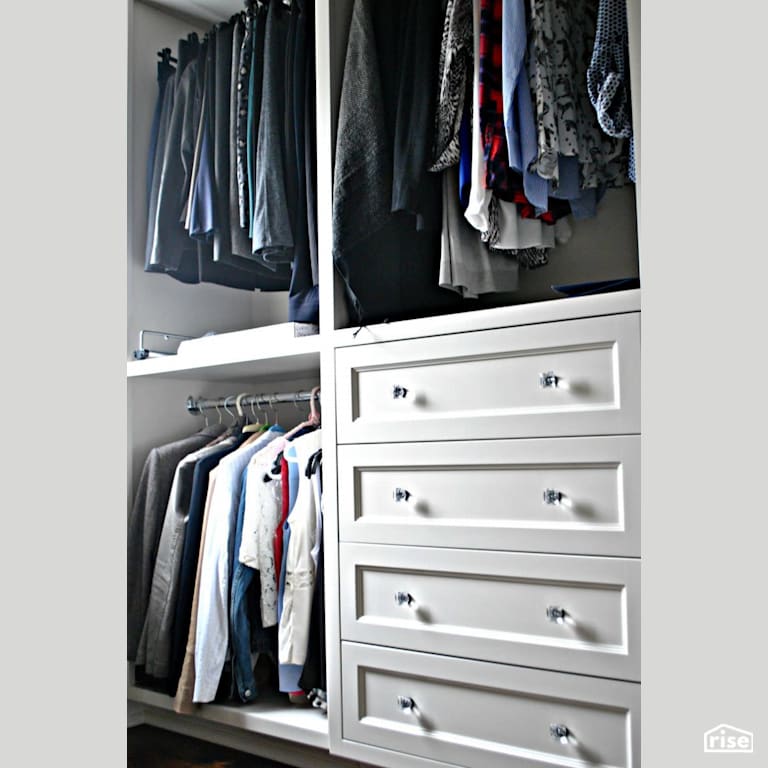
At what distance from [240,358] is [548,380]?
93 cm

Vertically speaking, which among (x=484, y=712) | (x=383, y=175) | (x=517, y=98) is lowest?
(x=484, y=712)

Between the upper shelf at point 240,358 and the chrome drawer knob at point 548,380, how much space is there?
579 mm

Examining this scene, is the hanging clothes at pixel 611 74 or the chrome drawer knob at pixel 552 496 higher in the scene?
the hanging clothes at pixel 611 74

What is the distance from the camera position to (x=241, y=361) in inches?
84.0

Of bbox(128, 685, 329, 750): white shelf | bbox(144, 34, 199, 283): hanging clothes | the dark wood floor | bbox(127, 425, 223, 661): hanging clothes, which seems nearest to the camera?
bbox(128, 685, 329, 750): white shelf

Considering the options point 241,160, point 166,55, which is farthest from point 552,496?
point 166,55

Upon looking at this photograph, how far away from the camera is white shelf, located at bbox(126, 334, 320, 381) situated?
6.49 ft

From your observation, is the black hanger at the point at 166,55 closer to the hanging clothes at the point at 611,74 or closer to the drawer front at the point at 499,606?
the hanging clothes at the point at 611,74

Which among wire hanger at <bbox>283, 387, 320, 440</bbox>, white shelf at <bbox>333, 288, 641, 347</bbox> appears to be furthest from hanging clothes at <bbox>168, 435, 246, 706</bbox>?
white shelf at <bbox>333, 288, 641, 347</bbox>

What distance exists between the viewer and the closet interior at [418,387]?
146 cm

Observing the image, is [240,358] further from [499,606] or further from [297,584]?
[499,606]

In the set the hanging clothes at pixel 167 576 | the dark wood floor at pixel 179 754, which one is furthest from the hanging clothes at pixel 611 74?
the dark wood floor at pixel 179 754

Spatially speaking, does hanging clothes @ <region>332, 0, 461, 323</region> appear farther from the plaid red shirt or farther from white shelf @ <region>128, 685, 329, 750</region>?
white shelf @ <region>128, 685, 329, 750</region>
